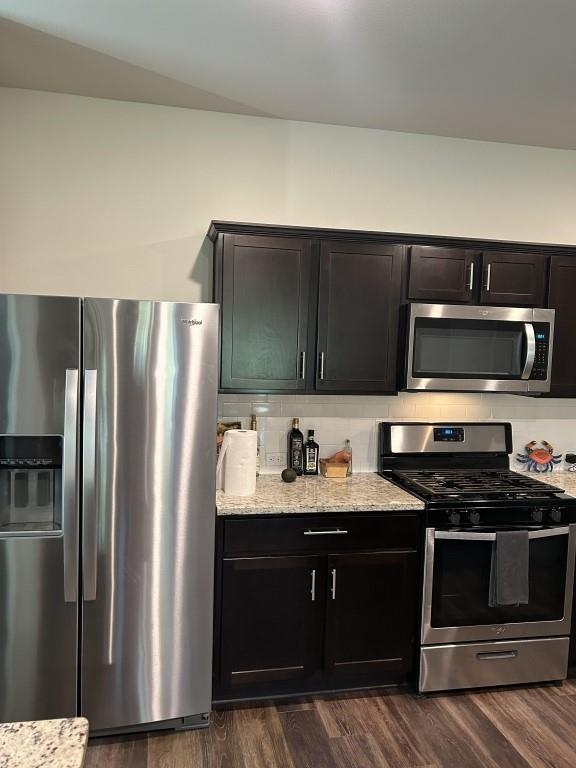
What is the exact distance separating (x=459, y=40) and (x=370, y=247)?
0.95m

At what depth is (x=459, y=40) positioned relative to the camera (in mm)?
2242

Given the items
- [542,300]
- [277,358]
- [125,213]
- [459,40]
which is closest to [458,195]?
[542,300]

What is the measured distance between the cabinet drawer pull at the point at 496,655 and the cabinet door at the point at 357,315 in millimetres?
1360

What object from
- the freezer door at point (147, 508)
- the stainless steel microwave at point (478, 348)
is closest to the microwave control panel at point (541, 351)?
the stainless steel microwave at point (478, 348)

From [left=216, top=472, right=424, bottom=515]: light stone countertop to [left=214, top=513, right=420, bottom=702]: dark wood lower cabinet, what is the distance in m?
0.05

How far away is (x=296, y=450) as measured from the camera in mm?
3158

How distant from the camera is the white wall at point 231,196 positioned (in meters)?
2.93

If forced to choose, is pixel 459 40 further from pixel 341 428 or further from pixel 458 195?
pixel 341 428

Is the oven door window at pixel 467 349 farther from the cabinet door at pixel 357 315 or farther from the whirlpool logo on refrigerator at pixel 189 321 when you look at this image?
the whirlpool logo on refrigerator at pixel 189 321

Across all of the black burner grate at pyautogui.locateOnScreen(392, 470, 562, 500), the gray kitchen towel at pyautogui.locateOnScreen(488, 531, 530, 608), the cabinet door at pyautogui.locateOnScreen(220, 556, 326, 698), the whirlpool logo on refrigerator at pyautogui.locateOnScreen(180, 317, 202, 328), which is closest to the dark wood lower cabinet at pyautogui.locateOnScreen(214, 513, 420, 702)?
the cabinet door at pyautogui.locateOnScreen(220, 556, 326, 698)

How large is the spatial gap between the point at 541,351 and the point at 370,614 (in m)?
1.58

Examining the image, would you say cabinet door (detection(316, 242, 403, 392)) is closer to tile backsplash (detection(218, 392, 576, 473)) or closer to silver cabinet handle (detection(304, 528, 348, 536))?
tile backsplash (detection(218, 392, 576, 473))

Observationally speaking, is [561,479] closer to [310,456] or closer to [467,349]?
[467,349]

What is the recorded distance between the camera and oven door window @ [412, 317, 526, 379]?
2928 millimetres
